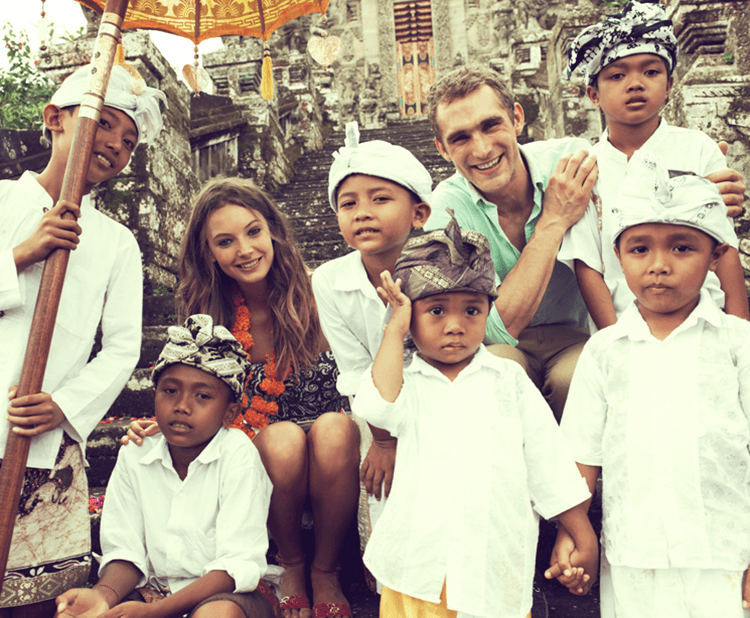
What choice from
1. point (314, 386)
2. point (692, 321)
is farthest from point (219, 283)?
point (692, 321)

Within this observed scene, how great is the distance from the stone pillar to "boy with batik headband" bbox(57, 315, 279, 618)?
8.63 feet

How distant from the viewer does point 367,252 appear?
1.89 metres

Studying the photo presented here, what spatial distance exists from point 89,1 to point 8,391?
5.44 ft

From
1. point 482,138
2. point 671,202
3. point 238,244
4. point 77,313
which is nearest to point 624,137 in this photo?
point 482,138

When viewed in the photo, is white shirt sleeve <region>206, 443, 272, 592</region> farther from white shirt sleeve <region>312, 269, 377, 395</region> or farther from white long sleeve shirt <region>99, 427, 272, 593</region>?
white shirt sleeve <region>312, 269, 377, 395</region>

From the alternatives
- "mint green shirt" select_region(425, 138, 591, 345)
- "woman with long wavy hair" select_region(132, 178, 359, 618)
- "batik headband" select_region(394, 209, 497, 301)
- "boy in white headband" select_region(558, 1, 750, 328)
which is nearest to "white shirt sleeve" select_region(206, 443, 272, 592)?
"woman with long wavy hair" select_region(132, 178, 359, 618)

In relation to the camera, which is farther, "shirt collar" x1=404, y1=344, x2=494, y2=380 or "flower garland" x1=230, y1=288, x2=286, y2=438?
"flower garland" x1=230, y1=288, x2=286, y2=438

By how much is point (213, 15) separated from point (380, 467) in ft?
7.37

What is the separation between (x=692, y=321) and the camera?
4.76ft

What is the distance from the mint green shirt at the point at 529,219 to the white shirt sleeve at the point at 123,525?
134 centimetres

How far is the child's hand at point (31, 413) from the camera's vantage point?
158cm

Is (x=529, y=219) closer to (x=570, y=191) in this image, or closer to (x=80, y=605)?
(x=570, y=191)

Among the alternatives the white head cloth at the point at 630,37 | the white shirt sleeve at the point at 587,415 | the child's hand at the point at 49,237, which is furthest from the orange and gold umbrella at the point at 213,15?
the white shirt sleeve at the point at 587,415

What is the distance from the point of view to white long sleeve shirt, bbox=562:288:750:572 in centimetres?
134
